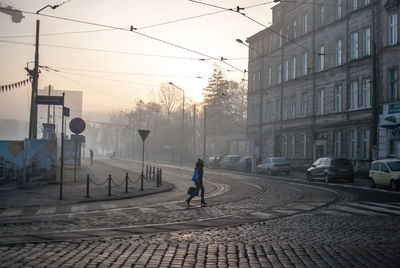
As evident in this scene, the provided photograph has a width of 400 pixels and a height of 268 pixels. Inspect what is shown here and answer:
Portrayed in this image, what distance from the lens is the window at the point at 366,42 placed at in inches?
1495

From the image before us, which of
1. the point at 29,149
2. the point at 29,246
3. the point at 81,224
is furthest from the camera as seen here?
the point at 29,149

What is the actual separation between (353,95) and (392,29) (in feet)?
22.5

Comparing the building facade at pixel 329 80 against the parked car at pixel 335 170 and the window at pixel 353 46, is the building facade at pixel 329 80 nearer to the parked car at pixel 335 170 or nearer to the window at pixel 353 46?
the window at pixel 353 46

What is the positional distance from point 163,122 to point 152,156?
7240 millimetres

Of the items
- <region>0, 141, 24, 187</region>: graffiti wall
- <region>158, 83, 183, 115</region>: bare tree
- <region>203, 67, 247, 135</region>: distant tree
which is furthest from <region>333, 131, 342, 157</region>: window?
<region>158, 83, 183, 115</region>: bare tree

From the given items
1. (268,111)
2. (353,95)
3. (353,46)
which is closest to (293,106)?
(268,111)

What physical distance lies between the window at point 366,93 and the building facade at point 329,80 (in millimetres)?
79

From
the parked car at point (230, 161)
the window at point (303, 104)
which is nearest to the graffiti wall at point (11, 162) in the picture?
the parked car at point (230, 161)

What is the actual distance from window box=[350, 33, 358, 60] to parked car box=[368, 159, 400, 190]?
57.6 feet

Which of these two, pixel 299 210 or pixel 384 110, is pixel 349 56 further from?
pixel 299 210

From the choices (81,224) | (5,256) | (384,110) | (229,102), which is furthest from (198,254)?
(229,102)

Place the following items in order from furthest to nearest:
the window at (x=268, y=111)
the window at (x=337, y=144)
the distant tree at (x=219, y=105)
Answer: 1. the distant tree at (x=219, y=105)
2. the window at (x=268, y=111)
3. the window at (x=337, y=144)

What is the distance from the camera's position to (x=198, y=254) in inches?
311

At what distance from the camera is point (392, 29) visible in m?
34.9
